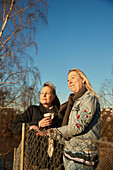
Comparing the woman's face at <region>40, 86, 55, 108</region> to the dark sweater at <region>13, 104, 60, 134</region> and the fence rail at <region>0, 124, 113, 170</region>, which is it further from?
the fence rail at <region>0, 124, 113, 170</region>

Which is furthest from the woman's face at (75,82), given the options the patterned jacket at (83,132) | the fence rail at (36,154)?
the fence rail at (36,154)

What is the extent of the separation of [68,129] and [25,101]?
4.41m

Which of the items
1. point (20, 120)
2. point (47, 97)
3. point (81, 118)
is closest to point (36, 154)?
point (20, 120)

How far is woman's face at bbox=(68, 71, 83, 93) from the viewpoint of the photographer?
2.15 m

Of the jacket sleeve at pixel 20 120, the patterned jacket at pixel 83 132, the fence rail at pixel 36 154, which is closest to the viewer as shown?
the patterned jacket at pixel 83 132

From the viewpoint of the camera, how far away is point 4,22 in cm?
612

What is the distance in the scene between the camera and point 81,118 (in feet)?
5.64

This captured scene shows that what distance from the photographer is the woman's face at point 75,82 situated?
2146mm

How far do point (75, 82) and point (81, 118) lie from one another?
546 mm

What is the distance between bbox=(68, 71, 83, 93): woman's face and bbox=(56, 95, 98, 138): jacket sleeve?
0.31 m

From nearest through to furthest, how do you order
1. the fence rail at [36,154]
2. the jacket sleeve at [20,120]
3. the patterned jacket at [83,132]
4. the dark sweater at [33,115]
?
the patterned jacket at [83,132] < the fence rail at [36,154] < the jacket sleeve at [20,120] < the dark sweater at [33,115]

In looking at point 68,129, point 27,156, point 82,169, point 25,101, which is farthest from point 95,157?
point 25,101

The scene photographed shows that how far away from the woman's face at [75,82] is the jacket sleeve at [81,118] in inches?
12.3

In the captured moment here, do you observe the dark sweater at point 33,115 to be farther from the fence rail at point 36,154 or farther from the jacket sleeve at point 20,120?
the fence rail at point 36,154
